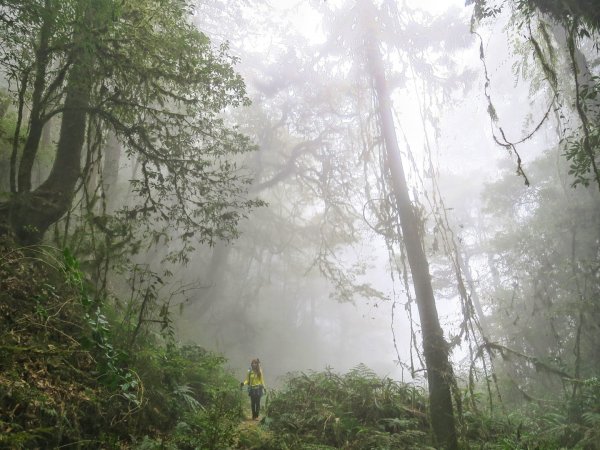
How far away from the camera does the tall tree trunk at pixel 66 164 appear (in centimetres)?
552

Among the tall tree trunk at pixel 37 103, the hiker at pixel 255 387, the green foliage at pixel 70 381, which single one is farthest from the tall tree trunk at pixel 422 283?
the tall tree trunk at pixel 37 103

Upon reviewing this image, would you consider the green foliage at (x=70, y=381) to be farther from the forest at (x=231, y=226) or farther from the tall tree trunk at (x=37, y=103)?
the tall tree trunk at (x=37, y=103)

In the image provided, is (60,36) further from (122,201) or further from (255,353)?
(255,353)

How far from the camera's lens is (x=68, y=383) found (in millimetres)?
4551

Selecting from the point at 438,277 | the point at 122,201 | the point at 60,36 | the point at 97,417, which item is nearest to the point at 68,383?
the point at 97,417

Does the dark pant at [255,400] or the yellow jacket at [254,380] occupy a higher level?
the yellow jacket at [254,380]

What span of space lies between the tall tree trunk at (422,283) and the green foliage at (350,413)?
517 mm

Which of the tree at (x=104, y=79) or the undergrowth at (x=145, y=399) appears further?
the tree at (x=104, y=79)

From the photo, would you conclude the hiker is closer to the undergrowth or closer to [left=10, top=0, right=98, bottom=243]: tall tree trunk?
the undergrowth

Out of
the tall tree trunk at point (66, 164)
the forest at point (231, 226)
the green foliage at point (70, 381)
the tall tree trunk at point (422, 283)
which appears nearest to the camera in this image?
the green foliage at point (70, 381)

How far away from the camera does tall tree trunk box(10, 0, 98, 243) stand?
5522 mm

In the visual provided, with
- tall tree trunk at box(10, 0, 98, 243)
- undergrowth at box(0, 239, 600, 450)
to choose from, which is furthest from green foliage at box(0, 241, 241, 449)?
tall tree trunk at box(10, 0, 98, 243)

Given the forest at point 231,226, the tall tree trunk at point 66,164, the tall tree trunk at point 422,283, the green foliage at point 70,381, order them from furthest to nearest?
the tall tree trunk at point 422,283 < the tall tree trunk at point 66,164 < the forest at point 231,226 < the green foliage at point 70,381

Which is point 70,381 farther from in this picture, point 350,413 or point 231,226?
point 350,413
